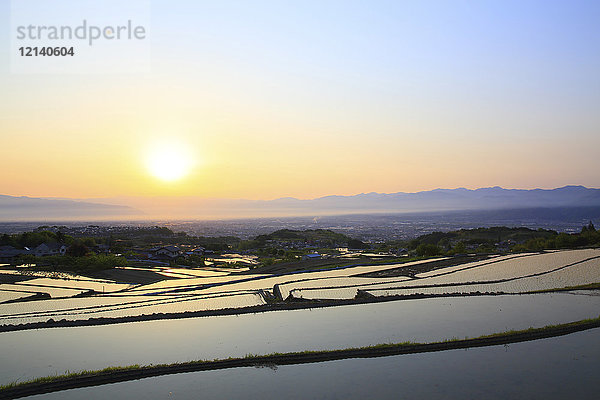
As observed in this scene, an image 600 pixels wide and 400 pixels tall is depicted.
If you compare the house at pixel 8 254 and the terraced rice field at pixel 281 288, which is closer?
the terraced rice field at pixel 281 288

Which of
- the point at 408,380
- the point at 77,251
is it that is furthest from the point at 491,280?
the point at 77,251

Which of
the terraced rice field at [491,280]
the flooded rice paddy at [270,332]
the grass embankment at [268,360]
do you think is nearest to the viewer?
the grass embankment at [268,360]

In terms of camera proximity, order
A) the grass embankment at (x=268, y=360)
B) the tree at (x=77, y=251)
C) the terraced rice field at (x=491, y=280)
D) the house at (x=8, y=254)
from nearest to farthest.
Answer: the grass embankment at (x=268, y=360)
the terraced rice field at (x=491, y=280)
the tree at (x=77, y=251)
the house at (x=8, y=254)

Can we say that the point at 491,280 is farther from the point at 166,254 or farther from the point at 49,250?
the point at 49,250

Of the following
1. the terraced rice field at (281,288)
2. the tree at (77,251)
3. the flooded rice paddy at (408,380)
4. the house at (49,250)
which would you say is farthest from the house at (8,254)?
the flooded rice paddy at (408,380)

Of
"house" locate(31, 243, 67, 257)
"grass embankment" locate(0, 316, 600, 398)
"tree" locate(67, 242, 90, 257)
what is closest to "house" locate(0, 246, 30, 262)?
"house" locate(31, 243, 67, 257)

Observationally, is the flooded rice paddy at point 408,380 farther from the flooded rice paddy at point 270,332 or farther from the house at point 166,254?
the house at point 166,254
